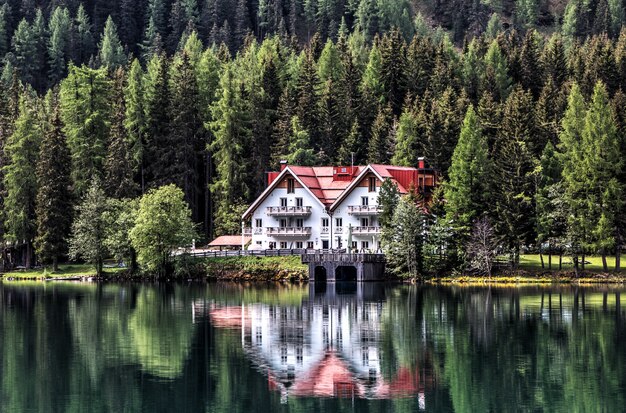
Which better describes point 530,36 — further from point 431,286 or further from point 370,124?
point 431,286

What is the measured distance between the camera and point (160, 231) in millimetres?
100875

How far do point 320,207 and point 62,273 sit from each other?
2557 cm

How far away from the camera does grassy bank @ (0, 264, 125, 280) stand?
350 ft

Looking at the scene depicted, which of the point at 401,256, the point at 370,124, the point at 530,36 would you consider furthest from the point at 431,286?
the point at 530,36

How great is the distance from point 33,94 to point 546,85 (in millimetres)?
79308

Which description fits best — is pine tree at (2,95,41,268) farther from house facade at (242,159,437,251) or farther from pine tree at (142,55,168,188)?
house facade at (242,159,437,251)

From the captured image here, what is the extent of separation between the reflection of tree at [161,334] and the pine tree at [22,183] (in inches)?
1477

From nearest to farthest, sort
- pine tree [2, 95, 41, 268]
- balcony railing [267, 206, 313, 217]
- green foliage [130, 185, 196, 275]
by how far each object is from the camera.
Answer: green foliage [130, 185, 196, 275] → balcony railing [267, 206, 313, 217] → pine tree [2, 95, 41, 268]

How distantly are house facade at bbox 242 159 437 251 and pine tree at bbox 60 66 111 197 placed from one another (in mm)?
19378

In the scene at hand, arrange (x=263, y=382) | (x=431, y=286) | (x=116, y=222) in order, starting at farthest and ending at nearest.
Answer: (x=116, y=222) → (x=431, y=286) → (x=263, y=382)

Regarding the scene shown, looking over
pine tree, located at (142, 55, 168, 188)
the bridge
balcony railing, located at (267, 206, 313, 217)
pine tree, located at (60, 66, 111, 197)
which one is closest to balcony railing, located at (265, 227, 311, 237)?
balcony railing, located at (267, 206, 313, 217)

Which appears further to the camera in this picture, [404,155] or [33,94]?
[33,94]

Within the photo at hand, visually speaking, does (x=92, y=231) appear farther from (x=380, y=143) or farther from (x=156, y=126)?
(x=380, y=143)

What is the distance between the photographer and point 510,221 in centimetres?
9744
